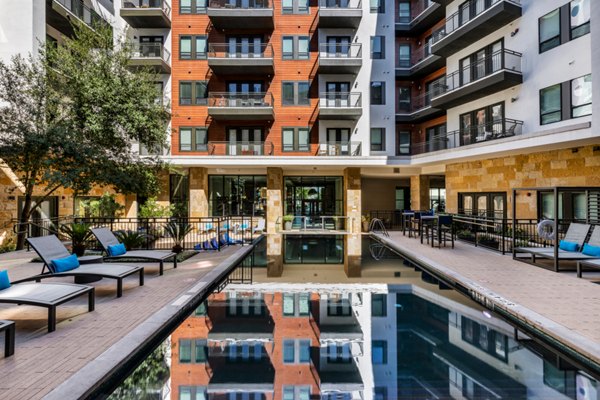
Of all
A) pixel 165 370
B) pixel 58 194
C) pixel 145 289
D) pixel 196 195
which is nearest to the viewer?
pixel 165 370

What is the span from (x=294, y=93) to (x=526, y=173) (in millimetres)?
14656

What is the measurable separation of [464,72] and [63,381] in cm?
2230

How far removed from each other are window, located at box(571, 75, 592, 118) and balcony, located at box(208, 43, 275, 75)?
52.9ft

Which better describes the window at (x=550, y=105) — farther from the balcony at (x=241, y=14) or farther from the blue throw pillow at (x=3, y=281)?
the blue throw pillow at (x=3, y=281)

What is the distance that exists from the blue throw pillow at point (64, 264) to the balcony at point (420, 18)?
2407 centimetres

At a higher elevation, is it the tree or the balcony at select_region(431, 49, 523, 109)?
the balcony at select_region(431, 49, 523, 109)

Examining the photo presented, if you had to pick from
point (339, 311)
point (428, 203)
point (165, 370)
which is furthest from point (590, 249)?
point (428, 203)

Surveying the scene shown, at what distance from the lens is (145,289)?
290 inches

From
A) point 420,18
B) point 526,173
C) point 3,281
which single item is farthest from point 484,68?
point 3,281

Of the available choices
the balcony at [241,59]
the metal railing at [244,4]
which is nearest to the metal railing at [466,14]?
the balcony at [241,59]

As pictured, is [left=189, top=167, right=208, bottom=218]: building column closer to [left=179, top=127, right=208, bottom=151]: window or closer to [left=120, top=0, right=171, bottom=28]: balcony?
[left=179, top=127, right=208, bottom=151]: window

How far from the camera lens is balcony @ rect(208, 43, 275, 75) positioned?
22.2 meters

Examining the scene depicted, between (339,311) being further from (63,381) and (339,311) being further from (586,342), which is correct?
(63,381)

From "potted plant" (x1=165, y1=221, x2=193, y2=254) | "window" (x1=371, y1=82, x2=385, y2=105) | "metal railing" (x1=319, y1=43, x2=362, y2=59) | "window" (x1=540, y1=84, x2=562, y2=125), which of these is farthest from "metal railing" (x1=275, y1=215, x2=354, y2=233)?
"window" (x1=540, y1=84, x2=562, y2=125)
